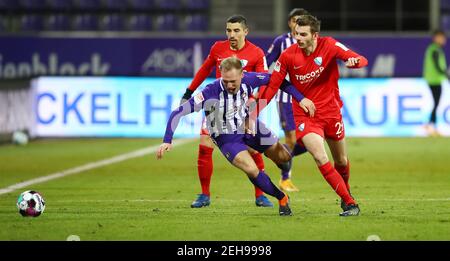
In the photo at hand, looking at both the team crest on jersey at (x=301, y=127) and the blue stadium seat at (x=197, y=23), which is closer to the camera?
the team crest on jersey at (x=301, y=127)

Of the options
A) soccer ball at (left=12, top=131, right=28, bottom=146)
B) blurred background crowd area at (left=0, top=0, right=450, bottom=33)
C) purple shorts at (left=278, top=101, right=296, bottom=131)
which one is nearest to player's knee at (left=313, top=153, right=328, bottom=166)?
purple shorts at (left=278, top=101, right=296, bottom=131)

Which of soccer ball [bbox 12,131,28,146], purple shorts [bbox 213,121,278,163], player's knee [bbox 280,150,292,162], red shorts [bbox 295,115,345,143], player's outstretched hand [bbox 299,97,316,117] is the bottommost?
soccer ball [bbox 12,131,28,146]

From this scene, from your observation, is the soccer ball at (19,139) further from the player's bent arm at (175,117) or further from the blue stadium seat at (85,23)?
the player's bent arm at (175,117)

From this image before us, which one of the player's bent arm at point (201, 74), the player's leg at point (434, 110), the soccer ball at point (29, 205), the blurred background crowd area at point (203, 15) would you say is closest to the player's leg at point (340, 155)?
the player's bent arm at point (201, 74)

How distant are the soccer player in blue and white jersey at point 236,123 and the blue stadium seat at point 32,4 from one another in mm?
18178

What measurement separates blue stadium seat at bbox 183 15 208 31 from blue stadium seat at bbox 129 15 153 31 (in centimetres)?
97

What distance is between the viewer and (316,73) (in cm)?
996

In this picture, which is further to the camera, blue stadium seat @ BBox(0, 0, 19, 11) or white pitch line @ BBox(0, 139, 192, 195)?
blue stadium seat @ BBox(0, 0, 19, 11)

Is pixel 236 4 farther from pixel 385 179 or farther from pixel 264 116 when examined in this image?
pixel 385 179

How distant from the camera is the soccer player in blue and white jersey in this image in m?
9.77

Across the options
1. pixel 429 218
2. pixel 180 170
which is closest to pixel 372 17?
pixel 180 170

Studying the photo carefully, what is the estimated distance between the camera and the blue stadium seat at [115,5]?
1072 inches

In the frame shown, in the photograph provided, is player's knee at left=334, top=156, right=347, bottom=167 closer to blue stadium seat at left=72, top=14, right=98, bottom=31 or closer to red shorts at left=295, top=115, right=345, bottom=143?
red shorts at left=295, top=115, right=345, bottom=143

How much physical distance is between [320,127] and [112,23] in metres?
17.7
